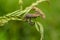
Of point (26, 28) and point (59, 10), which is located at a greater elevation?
point (59, 10)

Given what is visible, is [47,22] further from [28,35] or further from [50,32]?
[28,35]

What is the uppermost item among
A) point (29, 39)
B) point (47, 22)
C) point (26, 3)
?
point (26, 3)

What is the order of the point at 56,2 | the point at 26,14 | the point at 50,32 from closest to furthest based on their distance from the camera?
the point at 26,14 → the point at 50,32 → the point at 56,2

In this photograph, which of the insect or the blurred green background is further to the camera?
the blurred green background

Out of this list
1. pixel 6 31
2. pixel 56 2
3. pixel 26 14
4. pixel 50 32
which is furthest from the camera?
pixel 56 2

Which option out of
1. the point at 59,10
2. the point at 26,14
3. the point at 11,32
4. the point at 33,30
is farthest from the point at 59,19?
the point at 26,14

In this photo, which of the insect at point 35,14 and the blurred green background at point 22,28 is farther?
the blurred green background at point 22,28

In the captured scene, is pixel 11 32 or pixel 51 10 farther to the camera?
pixel 51 10

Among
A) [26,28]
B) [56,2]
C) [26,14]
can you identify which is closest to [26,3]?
[26,28]

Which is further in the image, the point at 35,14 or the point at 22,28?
the point at 22,28
